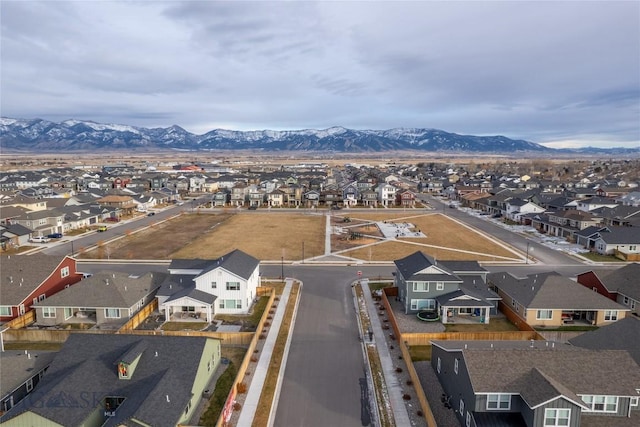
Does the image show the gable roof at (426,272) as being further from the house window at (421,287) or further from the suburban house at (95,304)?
the suburban house at (95,304)

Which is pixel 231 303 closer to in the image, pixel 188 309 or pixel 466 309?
pixel 188 309

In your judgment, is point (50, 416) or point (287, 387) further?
point (287, 387)

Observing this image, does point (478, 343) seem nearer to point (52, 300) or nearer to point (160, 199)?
point (52, 300)

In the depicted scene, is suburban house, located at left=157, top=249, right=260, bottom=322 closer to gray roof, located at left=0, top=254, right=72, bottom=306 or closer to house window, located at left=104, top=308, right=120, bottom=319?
house window, located at left=104, top=308, right=120, bottom=319

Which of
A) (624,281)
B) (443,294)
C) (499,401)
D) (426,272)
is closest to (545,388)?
(499,401)

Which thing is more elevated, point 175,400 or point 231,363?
point 175,400

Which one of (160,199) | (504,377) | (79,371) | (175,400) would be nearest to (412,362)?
(504,377)

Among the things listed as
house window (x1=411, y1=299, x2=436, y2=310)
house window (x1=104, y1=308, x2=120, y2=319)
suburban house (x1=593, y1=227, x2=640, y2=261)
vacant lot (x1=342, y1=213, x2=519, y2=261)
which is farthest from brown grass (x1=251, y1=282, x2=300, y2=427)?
suburban house (x1=593, y1=227, x2=640, y2=261)
